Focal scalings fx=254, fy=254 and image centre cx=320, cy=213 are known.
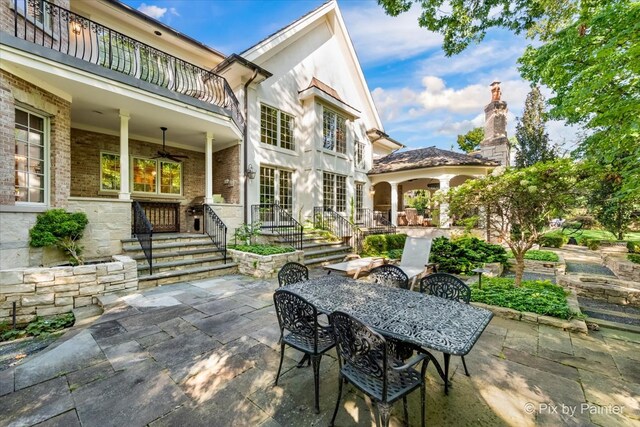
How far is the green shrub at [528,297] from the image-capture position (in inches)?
158

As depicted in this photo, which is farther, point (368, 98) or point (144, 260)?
point (368, 98)

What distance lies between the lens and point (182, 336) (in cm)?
346

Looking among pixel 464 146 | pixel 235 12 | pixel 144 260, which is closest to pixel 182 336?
pixel 144 260

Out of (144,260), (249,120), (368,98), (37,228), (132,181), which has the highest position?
(368,98)

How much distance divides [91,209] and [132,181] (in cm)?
303

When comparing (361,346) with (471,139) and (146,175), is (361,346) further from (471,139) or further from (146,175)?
(471,139)

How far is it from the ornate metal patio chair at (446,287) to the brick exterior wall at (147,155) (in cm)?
722

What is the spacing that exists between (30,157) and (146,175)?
145 inches

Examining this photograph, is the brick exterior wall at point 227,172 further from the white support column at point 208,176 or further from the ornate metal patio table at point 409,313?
the ornate metal patio table at point 409,313

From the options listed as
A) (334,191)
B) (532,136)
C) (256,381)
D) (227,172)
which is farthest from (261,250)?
(532,136)

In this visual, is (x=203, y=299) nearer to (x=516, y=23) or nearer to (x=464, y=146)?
(x=516, y=23)

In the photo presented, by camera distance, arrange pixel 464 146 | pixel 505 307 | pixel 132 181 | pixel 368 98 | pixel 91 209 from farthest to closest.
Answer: pixel 464 146, pixel 368 98, pixel 132 181, pixel 91 209, pixel 505 307

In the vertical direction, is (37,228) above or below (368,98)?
below

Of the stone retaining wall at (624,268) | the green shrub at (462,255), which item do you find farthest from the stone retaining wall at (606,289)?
the green shrub at (462,255)
